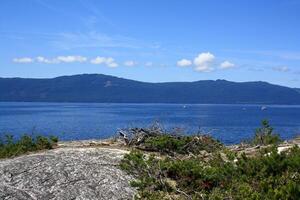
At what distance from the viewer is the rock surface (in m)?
9.68

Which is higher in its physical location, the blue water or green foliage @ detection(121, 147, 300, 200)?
green foliage @ detection(121, 147, 300, 200)

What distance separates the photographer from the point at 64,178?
10281 millimetres

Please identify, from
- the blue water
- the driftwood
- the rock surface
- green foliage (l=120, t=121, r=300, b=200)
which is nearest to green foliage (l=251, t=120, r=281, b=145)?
the blue water

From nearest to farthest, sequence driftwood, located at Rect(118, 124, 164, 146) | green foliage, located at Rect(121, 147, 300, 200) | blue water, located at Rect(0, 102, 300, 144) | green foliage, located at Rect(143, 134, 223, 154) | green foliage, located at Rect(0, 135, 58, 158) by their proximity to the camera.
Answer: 1. green foliage, located at Rect(121, 147, 300, 200)
2. green foliage, located at Rect(143, 134, 223, 154)
3. green foliage, located at Rect(0, 135, 58, 158)
4. driftwood, located at Rect(118, 124, 164, 146)
5. blue water, located at Rect(0, 102, 300, 144)

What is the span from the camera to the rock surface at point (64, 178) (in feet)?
31.8

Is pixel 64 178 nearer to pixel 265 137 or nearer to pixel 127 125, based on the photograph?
pixel 127 125

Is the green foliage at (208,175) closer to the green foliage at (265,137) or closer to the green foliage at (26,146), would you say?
the green foliage at (26,146)

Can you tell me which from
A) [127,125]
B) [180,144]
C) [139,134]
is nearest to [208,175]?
[180,144]

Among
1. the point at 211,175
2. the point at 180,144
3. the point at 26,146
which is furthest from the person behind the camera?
the point at 26,146

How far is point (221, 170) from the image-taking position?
34.3 ft

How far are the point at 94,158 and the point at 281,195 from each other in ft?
15.8

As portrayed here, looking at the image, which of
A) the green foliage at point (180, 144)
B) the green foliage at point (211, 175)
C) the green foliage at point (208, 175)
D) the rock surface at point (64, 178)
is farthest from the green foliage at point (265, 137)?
the rock surface at point (64, 178)

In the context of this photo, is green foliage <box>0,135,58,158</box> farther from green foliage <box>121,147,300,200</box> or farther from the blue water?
green foliage <box>121,147,300,200</box>

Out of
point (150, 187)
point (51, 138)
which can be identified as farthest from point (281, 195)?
point (51, 138)
